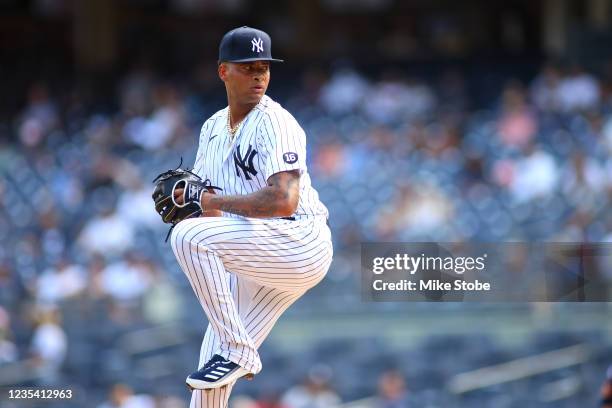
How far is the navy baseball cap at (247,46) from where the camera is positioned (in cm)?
393

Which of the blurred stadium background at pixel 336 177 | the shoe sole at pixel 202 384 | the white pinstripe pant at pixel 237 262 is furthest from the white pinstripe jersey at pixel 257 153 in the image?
the blurred stadium background at pixel 336 177

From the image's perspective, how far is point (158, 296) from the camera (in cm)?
883

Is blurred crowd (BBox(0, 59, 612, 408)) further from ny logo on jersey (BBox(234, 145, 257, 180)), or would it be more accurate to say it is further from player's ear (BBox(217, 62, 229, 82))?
player's ear (BBox(217, 62, 229, 82))

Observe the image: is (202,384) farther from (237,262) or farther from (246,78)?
(246,78)

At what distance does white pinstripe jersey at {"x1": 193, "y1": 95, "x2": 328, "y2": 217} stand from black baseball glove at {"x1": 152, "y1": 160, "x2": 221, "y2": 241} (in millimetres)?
153

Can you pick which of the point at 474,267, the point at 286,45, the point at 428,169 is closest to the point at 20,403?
the point at 474,267

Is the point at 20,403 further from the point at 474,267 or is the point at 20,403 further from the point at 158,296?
the point at 158,296

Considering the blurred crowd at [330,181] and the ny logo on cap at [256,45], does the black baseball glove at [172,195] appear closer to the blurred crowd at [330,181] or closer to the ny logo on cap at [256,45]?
the ny logo on cap at [256,45]

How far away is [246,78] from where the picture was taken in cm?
402

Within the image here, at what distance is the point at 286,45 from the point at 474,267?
10647 mm

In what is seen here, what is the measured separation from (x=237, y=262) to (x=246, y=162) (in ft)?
1.16

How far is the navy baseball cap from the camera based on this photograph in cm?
393

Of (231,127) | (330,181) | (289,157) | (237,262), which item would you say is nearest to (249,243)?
(237,262)

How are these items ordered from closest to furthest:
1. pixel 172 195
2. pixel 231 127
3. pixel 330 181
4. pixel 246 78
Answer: pixel 172 195, pixel 246 78, pixel 231 127, pixel 330 181
